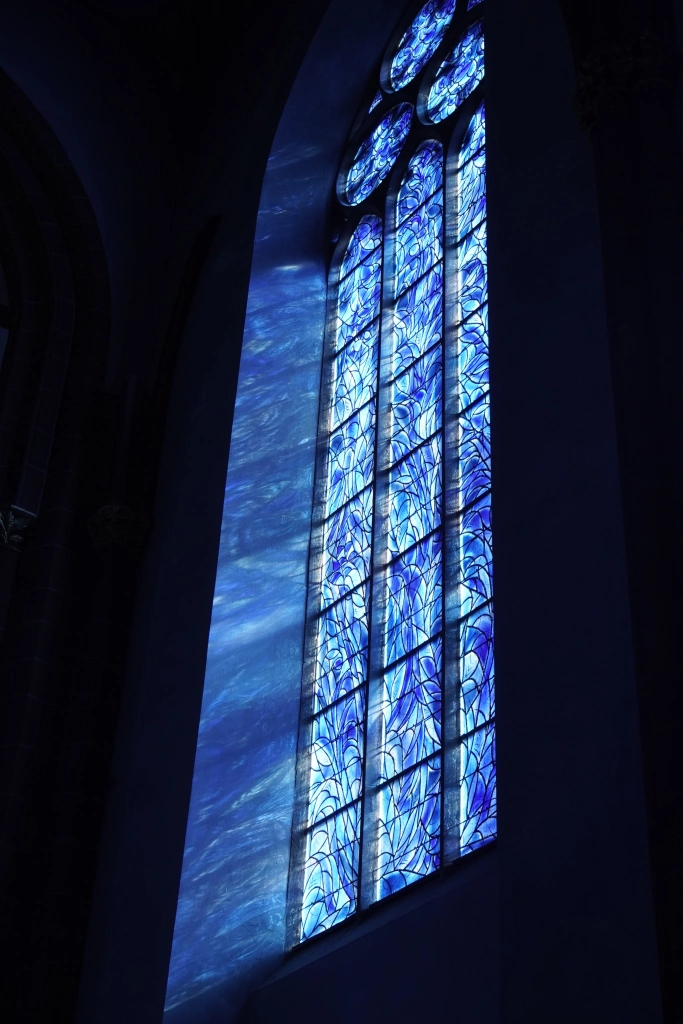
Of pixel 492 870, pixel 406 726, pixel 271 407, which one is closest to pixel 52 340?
pixel 271 407

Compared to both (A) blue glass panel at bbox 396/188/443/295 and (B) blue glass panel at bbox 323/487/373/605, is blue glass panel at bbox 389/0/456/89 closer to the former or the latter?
(A) blue glass panel at bbox 396/188/443/295

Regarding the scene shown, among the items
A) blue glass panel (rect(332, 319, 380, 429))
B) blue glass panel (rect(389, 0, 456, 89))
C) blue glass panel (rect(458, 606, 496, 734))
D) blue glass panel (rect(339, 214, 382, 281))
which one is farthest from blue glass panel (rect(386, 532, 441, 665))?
blue glass panel (rect(389, 0, 456, 89))

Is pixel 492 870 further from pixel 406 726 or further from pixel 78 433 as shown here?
pixel 78 433

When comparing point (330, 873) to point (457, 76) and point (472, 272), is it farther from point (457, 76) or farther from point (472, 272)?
point (457, 76)

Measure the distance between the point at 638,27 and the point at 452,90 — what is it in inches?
122

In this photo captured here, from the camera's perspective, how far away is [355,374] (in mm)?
9305

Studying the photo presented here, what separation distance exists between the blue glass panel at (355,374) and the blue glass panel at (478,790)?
2.79 meters

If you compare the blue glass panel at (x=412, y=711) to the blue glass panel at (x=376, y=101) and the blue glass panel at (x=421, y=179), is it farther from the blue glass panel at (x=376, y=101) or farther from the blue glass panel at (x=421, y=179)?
the blue glass panel at (x=376, y=101)

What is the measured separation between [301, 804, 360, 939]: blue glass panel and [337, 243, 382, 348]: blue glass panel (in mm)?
3202

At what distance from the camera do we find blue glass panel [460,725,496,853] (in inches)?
257

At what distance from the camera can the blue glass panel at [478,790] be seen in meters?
6.52

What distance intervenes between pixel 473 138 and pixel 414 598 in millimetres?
2963

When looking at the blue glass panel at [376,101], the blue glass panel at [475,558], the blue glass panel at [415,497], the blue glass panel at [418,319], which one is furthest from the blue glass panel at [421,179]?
the blue glass panel at [475,558]

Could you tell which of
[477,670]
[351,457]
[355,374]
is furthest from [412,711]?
[355,374]
